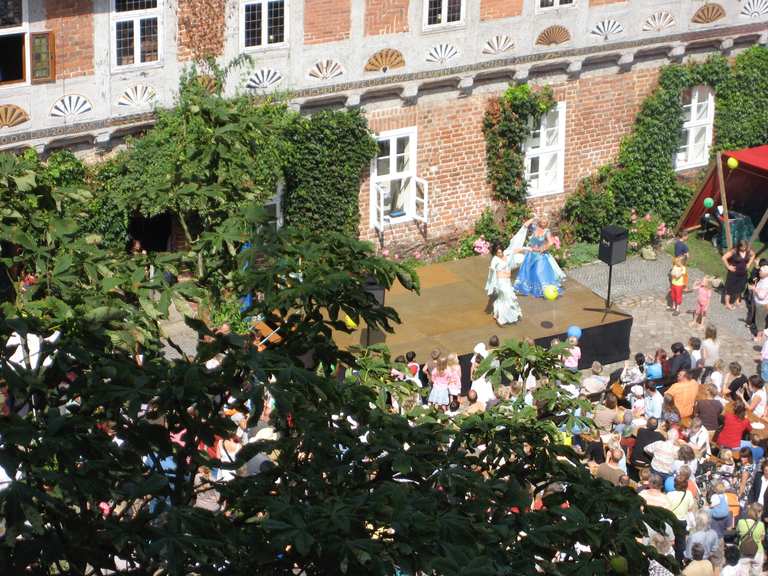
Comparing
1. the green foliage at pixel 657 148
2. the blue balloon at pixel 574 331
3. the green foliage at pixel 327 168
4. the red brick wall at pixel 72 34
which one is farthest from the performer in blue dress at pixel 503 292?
the red brick wall at pixel 72 34

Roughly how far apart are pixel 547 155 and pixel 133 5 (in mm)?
7945

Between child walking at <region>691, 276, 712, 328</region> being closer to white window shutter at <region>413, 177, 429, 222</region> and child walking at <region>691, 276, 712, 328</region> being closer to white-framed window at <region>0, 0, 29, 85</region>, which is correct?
white window shutter at <region>413, 177, 429, 222</region>

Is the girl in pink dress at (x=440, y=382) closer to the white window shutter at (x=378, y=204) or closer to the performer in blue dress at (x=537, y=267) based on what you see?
the performer in blue dress at (x=537, y=267)

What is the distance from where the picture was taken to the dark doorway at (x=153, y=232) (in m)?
22.5

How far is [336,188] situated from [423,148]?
5.86 feet

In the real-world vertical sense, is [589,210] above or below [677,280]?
above

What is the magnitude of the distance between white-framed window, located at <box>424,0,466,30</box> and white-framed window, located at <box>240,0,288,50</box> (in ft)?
7.81

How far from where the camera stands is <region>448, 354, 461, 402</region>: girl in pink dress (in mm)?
19672

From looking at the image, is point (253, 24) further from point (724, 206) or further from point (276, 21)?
point (724, 206)

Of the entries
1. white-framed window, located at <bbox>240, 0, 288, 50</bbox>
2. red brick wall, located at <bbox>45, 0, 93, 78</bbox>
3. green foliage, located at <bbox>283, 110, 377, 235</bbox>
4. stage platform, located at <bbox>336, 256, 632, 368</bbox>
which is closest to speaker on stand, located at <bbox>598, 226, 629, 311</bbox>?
stage platform, located at <bbox>336, 256, 632, 368</bbox>

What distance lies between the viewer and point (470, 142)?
2486 cm

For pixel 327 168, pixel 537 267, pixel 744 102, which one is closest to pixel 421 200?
pixel 327 168

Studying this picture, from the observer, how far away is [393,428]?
28.2 ft

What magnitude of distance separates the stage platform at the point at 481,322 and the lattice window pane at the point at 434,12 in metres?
3.98
